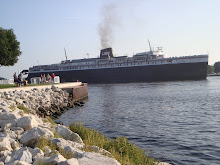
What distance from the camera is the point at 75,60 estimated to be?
87.5m

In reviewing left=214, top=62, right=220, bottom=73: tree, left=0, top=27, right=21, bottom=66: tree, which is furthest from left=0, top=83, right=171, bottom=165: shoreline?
left=214, top=62, right=220, bottom=73: tree

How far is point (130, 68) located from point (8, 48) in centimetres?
4926

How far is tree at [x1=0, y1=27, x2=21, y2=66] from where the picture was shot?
28925 millimetres

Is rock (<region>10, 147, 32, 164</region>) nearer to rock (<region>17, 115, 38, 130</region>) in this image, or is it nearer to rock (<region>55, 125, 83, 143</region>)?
rock (<region>17, 115, 38, 130</region>)

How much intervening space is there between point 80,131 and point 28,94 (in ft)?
40.9

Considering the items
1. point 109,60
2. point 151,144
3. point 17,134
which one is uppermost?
point 109,60

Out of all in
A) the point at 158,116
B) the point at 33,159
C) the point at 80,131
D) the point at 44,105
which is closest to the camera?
the point at 33,159

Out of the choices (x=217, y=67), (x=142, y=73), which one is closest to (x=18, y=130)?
(x=142, y=73)

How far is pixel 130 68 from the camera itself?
74812 millimetres

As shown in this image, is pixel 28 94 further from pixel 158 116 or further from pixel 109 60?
pixel 109 60

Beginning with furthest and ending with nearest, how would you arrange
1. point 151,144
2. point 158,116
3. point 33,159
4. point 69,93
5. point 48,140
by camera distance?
1. point 69,93
2. point 158,116
3. point 151,144
4. point 48,140
5. point 33,159

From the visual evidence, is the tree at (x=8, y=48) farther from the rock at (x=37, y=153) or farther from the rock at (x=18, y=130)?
the rock at (x=37, y=153)

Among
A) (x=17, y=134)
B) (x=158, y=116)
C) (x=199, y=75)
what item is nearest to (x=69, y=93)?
(x=158, y=116)

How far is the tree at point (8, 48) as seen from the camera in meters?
28.9
